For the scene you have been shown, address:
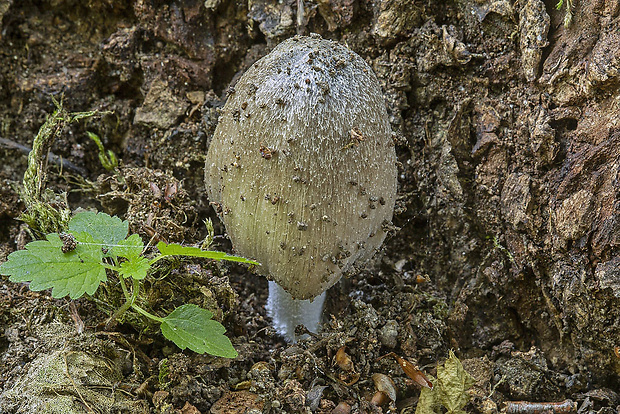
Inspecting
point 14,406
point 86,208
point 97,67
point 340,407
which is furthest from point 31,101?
point 340,407

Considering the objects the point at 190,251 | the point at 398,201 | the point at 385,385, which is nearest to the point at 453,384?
the point at 385,385

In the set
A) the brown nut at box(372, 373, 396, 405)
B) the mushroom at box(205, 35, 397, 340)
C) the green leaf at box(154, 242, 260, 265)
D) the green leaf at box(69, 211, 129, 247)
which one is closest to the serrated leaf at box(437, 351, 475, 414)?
the brown nut at box(372, 373, 396, 405)

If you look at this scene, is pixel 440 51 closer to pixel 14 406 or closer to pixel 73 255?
pixel 73 255

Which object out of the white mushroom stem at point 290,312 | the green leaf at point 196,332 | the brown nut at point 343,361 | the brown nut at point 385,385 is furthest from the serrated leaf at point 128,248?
the brown nut at point 385,385

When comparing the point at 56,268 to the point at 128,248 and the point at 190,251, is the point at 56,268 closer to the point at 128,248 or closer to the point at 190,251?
the point at 128,248

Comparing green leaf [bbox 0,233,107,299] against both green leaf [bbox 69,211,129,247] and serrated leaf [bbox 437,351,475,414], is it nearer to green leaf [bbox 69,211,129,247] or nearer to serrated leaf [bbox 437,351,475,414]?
green leaf [bbox 69,211,129,247]

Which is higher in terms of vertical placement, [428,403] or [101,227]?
[101,227]
